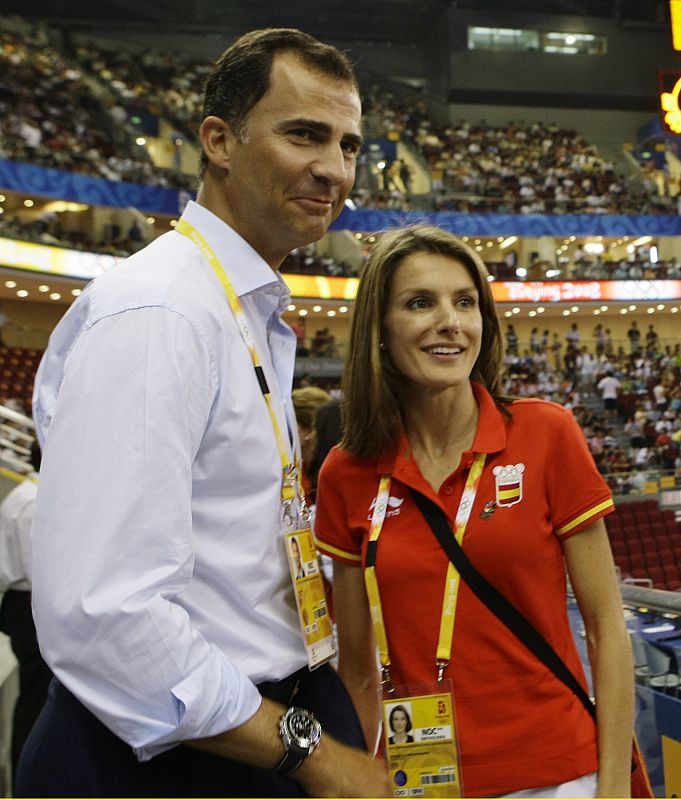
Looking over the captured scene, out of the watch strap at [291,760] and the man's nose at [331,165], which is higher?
the man's nose at [331,165]

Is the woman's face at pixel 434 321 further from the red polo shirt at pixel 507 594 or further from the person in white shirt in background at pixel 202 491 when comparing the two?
the person in white shirt in background at pixel 202 491

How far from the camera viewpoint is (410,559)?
1.46m

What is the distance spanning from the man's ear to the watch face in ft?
2.52

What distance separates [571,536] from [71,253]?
17316 millimetres

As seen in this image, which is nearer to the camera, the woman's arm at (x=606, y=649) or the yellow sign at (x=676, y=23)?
the woman's arm at (x=606, y=649)

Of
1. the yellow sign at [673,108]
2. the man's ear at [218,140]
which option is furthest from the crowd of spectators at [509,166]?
the man's ear at [218,140]

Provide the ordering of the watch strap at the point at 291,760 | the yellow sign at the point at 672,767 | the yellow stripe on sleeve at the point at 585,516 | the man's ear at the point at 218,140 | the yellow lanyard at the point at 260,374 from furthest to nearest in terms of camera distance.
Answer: the yellow sign at the point at 672,767
the yellow stripe on sleeve at the point at 585,516
the man's ear at the point at 218,140
the yellow lanyard at the point at 260,374
the watch strap at the point at 291,760

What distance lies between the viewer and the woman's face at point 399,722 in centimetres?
134

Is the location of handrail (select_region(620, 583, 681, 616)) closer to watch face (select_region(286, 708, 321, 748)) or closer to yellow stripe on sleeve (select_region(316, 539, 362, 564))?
yellow stripe on sleeve (select_region(316, 539, 362, 564))

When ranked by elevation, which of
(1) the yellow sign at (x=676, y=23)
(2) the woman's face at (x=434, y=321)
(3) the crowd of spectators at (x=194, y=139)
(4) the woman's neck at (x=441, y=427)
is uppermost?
(3) the crowd of spectators at (x=194, y=139)

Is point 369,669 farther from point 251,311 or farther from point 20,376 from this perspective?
point 20,376

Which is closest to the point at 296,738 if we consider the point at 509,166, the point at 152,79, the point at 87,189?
the point at 87,189

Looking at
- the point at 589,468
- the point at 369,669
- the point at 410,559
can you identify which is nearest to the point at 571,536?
the point at 589,468

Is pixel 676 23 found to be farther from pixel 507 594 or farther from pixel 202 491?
pixel 202 491
